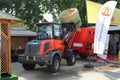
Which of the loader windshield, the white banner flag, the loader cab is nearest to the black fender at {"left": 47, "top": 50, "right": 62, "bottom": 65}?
the loader cab

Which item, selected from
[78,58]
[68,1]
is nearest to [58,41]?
[78,58]

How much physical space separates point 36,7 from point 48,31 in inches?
606

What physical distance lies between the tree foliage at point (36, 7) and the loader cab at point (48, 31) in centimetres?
1372

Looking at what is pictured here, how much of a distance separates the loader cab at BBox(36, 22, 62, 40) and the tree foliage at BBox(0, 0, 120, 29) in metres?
13.7

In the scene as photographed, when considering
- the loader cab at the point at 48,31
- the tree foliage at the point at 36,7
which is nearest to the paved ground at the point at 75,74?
the loader cab at the point at 48,31

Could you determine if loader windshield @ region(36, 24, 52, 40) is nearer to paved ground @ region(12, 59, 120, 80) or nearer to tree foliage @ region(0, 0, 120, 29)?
paved ground @ region(12, 59, 120, 80)

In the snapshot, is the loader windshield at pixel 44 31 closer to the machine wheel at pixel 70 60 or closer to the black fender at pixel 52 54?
the black fender at pixel 52 54

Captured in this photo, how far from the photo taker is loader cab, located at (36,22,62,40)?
56.0 feet

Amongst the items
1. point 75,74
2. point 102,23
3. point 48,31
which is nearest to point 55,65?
point 75,74

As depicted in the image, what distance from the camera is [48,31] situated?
1714cm

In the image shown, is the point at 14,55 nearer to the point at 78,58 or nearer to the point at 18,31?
the point at 18,31

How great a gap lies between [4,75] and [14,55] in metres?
11.2

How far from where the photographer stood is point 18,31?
25125 mm

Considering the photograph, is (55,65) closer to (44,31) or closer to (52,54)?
(52,54)
